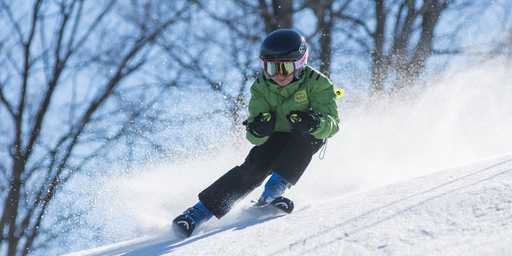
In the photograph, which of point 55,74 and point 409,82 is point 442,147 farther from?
point 55,74

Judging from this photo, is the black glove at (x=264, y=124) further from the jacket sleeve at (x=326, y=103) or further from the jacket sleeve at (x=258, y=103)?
the jacket sleeve at (x=326, y=103)

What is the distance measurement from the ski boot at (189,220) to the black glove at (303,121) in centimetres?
88

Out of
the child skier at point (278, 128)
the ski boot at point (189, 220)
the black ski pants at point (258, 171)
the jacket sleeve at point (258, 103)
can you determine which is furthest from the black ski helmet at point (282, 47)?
the ski boot at point (189, 220)

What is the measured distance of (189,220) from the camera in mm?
2260

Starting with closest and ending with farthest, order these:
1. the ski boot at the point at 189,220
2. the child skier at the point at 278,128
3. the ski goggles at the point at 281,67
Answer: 1. the ski boot at the point at 189,220
2. the child skier at the point at 278,128
3. the ski goggles at the point at 281,67

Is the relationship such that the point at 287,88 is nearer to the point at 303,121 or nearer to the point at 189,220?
the point at 303,121

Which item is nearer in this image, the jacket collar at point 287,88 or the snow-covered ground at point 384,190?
the snow-covered ground at point 384,190

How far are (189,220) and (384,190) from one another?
1264 millimetres

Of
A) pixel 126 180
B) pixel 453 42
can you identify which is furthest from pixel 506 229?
pixel 453 42

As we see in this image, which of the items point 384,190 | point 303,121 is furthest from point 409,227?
point 303,121

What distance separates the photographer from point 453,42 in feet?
30.8

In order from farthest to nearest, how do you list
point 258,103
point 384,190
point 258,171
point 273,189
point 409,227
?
point 258,103, point 258,171, point 273,189, point 384,190, point 409,227

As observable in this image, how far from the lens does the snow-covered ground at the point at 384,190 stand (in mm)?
1067

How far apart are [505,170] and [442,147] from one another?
318cm
